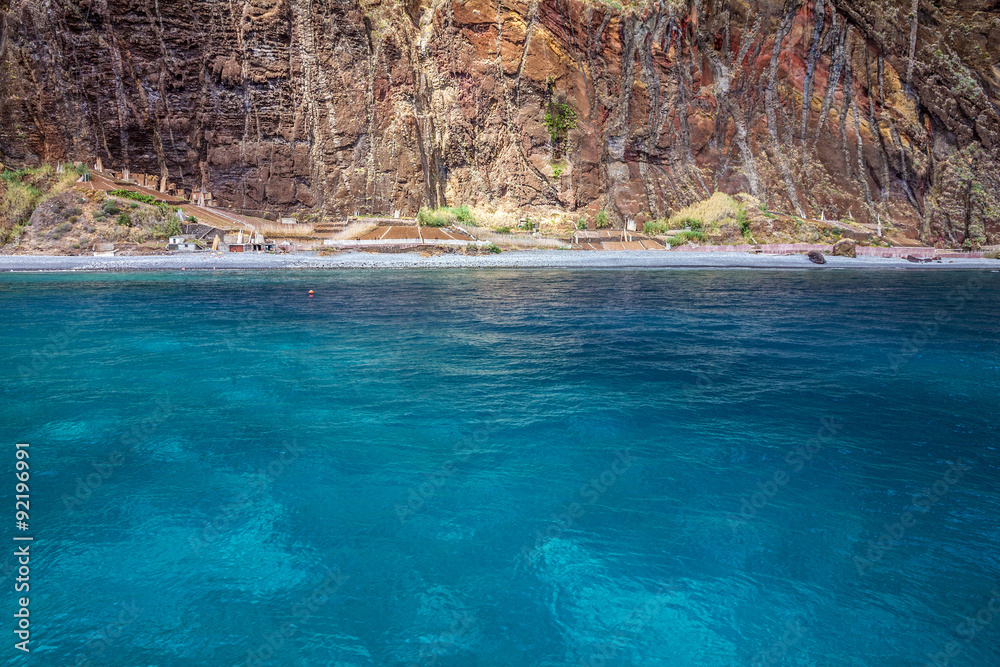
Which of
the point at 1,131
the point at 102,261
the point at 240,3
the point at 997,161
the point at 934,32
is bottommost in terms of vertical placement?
the point at 102,261

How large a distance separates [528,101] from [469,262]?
852 inches

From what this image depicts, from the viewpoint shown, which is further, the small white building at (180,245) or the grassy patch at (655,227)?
the grassy patch at (655,227)

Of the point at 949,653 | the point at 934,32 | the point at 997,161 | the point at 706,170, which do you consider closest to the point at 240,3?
the point at 706,170

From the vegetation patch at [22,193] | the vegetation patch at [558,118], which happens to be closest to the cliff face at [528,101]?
the vegetation patch at [558,118]

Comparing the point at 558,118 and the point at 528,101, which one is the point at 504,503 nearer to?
the point at 528,101

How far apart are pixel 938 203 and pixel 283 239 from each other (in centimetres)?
6039

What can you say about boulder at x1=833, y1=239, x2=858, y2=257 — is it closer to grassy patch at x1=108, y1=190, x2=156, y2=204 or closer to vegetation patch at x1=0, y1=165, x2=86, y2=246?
grassy patch at x1=108, y1=190, x2=156, y2=204

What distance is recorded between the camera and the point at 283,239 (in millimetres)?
41094

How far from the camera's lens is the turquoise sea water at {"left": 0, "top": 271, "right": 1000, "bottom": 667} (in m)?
3.64

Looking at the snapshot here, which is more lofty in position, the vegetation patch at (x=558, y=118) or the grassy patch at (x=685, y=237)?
the vegetation patch at (x=558, y=118)

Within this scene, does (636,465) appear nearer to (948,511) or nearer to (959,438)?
(948,511)

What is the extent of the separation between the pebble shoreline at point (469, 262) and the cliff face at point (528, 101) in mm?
11714

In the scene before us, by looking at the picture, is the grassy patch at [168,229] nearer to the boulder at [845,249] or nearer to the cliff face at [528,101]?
the cliff face at [528,101]

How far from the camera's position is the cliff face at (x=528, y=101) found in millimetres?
43438
